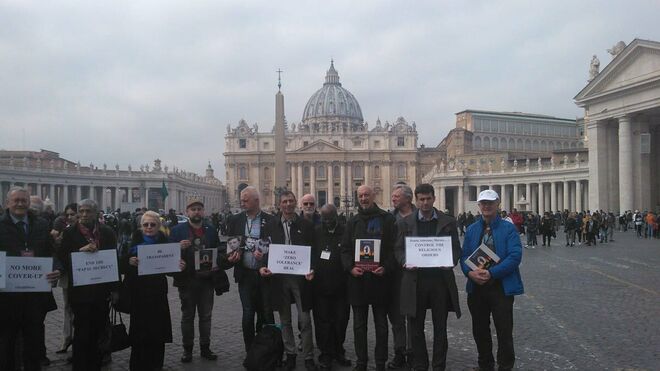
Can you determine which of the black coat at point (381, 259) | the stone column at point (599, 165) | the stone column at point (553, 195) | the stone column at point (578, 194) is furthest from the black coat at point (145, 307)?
the stone column at point (553, 195)

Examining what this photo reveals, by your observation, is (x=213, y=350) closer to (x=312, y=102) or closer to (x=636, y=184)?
(x=636, y=184)

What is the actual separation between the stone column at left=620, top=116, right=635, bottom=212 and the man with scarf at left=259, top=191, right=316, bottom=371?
30.8 metres

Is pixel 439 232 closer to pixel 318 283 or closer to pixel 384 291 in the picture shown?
pixel 384 291

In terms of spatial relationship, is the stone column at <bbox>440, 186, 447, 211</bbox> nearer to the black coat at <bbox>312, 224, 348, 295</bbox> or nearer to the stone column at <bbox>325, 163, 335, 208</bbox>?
the stone column at <bbox>325, 163, 335, 208</bbox>

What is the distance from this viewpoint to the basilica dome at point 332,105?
129m

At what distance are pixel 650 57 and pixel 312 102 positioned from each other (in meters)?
106

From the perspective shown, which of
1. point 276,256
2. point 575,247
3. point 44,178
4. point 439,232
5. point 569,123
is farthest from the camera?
point 569,123

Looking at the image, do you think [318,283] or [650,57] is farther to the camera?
[650,57]

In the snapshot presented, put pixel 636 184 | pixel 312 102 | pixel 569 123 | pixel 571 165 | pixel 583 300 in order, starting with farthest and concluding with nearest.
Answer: pixel 312 102 → pixel 569 123 → pixel 571 165 → pixel 636 184 → pixel 583 300

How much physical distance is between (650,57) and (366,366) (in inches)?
1223

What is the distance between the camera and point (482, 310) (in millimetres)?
5883

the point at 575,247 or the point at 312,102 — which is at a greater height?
the point at 312,102

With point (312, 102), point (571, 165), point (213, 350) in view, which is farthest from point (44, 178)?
point (312, 102)

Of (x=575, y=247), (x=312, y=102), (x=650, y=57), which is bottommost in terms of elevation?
(x=575, y=247)
